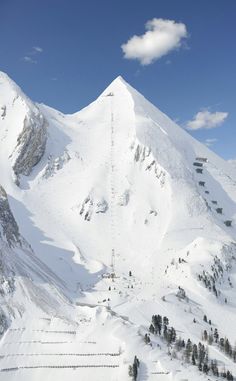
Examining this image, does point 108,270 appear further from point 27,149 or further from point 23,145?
point 23,145

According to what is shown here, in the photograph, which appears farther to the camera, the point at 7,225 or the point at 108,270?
the point at 108,270

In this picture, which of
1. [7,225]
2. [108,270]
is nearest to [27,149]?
[108,270]

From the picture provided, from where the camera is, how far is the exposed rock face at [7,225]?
131 metres

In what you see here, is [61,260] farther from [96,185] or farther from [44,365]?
[44,365]

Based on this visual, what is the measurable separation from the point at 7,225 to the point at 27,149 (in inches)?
2506

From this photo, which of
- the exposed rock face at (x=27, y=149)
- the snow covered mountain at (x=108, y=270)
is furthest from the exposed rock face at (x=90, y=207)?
the exposed rock face at (x=27, y=149)

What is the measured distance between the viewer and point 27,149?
193875mm

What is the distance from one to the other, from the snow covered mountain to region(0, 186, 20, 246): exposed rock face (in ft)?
1.42

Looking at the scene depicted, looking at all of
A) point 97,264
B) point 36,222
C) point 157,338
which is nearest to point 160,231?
point 97,264

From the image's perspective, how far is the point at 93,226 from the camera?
590 feet

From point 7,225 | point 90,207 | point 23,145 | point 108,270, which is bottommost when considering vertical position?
point 7,225

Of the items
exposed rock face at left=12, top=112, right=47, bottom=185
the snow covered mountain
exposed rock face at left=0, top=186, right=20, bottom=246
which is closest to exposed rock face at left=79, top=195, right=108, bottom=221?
the snow covered mountain

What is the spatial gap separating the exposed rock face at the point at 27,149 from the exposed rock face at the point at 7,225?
151ft

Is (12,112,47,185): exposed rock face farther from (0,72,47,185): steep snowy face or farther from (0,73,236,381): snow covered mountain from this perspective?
(0,73,236,381): snow covered mountain
